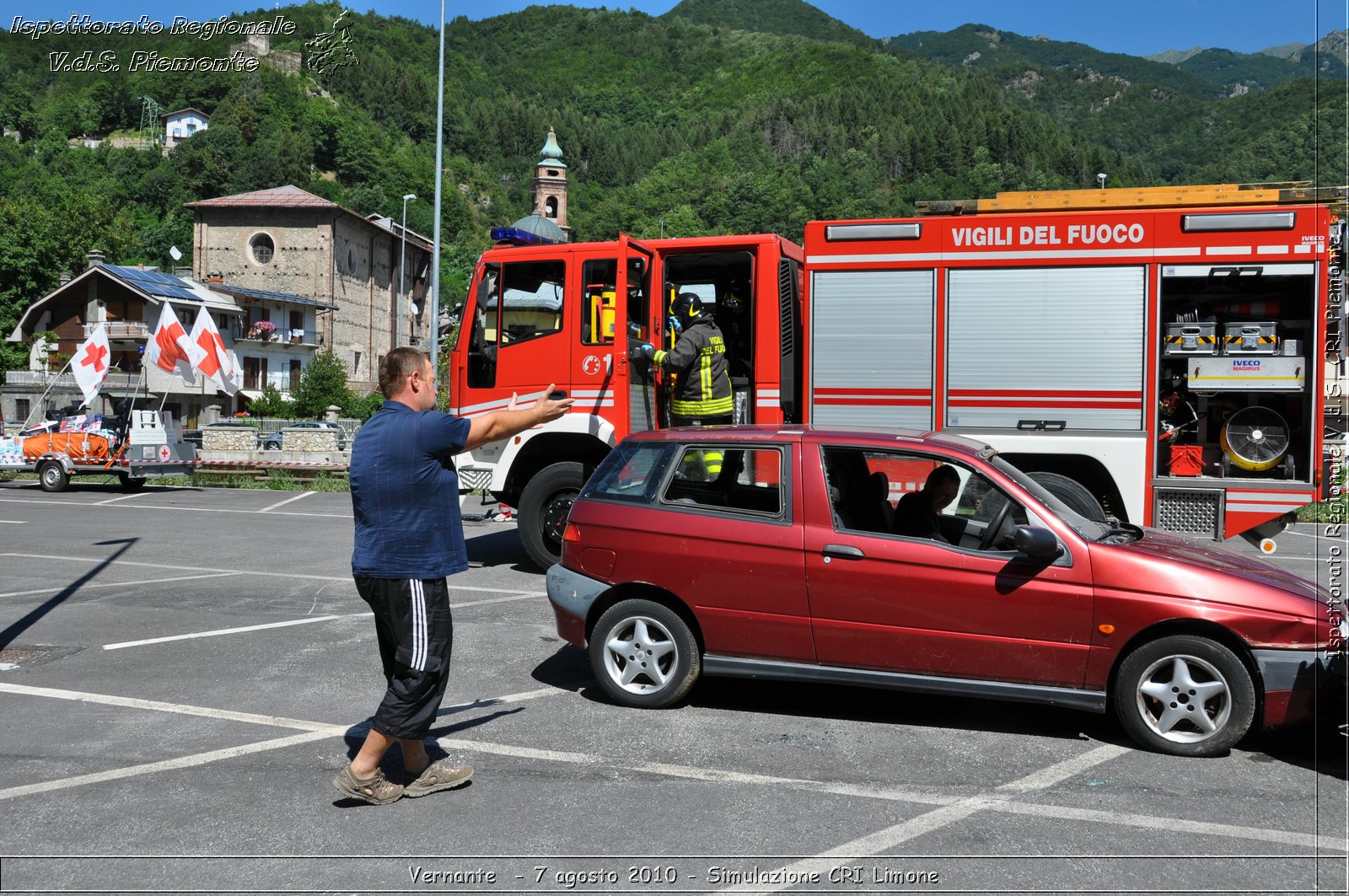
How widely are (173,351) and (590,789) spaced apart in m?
19.2

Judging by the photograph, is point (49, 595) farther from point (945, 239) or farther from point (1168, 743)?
point (1168, 743)

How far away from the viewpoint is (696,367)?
952 cm

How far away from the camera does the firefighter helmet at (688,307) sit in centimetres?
959

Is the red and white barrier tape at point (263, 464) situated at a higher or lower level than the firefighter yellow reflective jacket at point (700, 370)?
lower

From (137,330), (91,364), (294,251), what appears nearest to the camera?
(91,364)

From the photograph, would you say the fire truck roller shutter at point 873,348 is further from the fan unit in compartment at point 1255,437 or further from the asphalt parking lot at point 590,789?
the asphalt parking lot at point 590,789

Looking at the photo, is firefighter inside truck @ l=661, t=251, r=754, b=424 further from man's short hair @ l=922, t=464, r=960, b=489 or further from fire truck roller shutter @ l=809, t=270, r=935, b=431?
man's short hair @ l=922, t=464, r=960, b=489

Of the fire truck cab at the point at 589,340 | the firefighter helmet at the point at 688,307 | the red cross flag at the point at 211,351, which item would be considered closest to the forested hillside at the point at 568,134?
the red cross flag at the point at 211,351

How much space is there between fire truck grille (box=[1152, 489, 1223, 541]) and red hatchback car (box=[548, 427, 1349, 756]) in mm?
2703

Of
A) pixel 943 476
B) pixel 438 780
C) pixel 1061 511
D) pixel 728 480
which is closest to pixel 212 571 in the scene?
pixel 728 480

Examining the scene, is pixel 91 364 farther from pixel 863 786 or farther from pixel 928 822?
pixel 928 822

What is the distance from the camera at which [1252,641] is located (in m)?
5.09

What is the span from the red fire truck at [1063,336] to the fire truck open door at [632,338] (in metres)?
0.02

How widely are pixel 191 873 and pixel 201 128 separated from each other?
12661 centimetres
